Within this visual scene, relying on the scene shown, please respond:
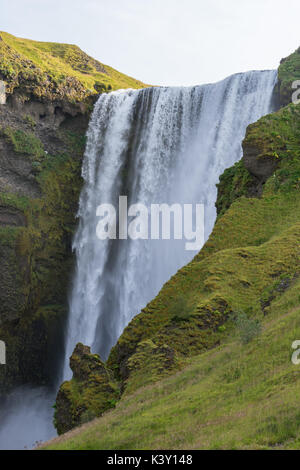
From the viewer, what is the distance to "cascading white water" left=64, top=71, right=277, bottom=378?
30188mm

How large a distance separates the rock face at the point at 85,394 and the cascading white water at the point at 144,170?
15970mm

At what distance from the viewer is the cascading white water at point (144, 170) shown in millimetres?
30188

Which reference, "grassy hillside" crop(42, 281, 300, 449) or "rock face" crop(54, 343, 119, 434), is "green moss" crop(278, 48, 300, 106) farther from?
"rock face" crop(54, 343, 119, 434)

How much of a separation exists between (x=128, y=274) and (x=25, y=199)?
10.2 metres

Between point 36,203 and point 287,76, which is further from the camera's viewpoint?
point 36,203

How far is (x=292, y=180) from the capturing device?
1817 centimetres

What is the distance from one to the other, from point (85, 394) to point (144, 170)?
23.9 m

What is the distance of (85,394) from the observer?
1235 centimetres

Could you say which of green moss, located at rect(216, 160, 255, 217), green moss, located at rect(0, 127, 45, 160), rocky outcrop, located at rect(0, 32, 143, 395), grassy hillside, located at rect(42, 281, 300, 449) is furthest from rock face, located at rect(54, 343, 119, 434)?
green moss, located at rect(0, 127, 45, 160)

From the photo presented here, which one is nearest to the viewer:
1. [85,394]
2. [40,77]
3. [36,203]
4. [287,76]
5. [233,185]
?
[85,394]

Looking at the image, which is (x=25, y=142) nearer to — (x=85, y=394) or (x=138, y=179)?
(x=138, y=179)

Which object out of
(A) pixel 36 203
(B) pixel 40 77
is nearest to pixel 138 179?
(A) pixel 36 203

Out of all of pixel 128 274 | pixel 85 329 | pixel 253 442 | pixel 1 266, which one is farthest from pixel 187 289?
pixel 1 266

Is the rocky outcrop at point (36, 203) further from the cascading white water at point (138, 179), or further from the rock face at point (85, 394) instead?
the rock face at point (85, 394)
